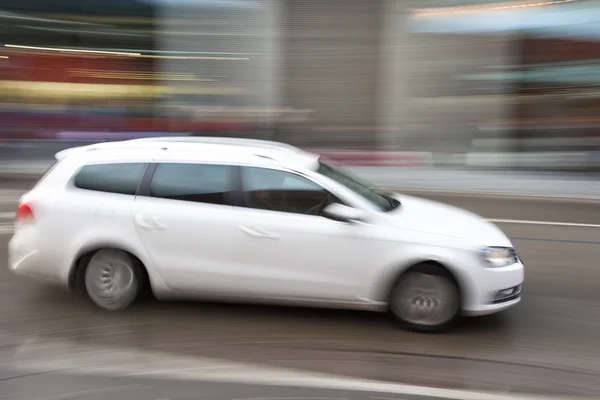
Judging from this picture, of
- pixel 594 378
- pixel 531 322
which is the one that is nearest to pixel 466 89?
pixel 531 322

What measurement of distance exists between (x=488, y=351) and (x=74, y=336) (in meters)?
3.11

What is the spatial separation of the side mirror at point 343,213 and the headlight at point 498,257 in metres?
0.99

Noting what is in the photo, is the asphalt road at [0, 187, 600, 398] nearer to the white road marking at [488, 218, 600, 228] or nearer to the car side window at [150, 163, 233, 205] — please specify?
the car side window at [150, 163, 233, 205]

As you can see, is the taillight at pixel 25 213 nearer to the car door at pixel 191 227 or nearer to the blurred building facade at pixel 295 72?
the car door at pixel 191 227

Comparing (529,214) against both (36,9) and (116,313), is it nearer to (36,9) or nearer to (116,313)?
(116,313)

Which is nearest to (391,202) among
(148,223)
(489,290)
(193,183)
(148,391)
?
(489,290)

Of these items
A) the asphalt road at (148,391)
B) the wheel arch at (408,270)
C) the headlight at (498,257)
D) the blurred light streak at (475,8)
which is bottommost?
the asphalt road at (148,391)

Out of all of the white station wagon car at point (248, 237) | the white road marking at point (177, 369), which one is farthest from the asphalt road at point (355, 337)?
the white station wagon car at point (248, 237)

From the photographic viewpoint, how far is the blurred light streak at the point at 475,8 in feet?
45.6

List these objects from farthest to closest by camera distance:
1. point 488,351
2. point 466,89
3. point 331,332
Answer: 1. point 466,89
2. point 331,332
3. point 488,351

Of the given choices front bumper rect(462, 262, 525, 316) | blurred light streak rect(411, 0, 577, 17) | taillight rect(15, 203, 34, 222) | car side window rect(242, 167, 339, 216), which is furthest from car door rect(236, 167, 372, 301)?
blurred light streak rect(411, 0, 577, 17)

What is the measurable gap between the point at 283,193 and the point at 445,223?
1333mm

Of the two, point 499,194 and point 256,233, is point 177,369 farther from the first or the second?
point 499,194

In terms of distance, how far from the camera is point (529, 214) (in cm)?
1054
